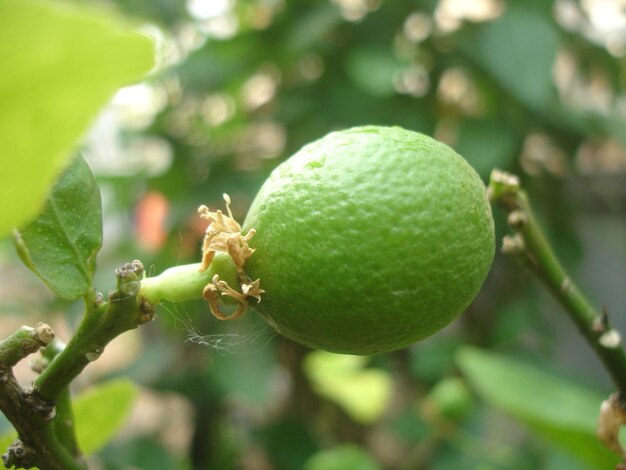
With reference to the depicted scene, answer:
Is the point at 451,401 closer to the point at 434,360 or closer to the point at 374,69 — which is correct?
the point at 434,360

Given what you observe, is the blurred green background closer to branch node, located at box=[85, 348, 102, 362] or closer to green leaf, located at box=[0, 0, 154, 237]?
branch node, located at box=[85, 348, 102, 362]

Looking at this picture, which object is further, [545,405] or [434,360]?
[434,360]

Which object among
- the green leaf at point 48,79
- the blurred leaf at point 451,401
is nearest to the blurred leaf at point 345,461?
the blurred leaf at point 451,401

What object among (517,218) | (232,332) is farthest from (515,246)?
(232,332)

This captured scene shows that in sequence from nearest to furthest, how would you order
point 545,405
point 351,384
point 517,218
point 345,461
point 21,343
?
point 21,343 < point 517,218 < point 545,405 < point 345,461 < point 351,384

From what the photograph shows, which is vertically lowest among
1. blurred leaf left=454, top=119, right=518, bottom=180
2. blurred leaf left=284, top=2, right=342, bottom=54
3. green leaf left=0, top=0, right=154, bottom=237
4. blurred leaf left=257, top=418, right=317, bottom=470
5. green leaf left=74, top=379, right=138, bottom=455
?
blurred leaf left=257, top=418, right=317, bottom=470

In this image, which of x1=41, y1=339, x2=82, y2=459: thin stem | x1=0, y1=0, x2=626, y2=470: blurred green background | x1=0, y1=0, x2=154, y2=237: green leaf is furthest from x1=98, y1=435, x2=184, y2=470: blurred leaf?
x1=0, y1=0, x2=154, y2=237: green leaf

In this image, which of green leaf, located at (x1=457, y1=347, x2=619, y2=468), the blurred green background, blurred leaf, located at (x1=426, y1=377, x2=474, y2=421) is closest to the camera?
green leaf, located at (x1=457, y1=347, x2=619, y2=468)
